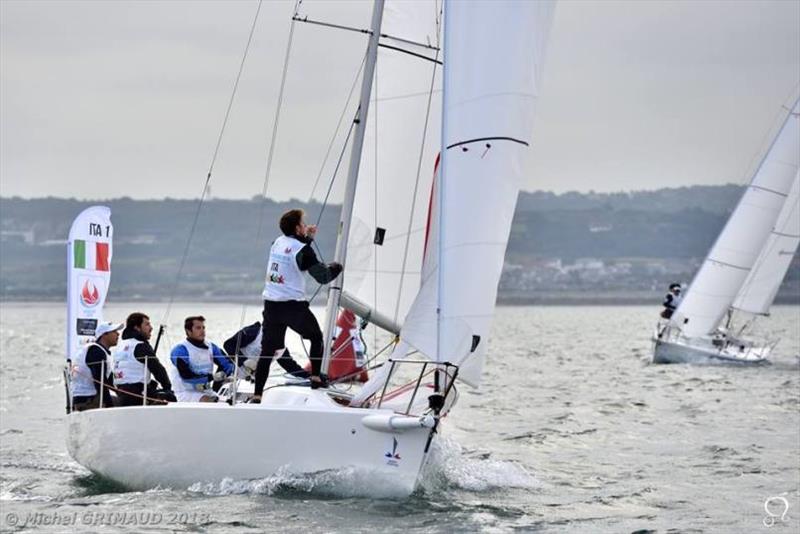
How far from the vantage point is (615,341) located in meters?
53.8

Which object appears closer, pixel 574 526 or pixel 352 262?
pixel 574 526

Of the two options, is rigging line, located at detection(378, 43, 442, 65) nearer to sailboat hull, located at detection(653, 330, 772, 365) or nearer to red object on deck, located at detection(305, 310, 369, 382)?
red object on deck, located at detection(305, 310, 369, 382)

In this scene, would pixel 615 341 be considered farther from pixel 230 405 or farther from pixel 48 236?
pixel 48 236

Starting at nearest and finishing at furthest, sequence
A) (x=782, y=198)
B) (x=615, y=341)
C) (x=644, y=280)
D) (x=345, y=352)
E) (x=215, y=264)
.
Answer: (x=345, y=352) < (x=782, y=198) < (x=615, y=341) < (x=215, y=264) < (x=644, y=280)

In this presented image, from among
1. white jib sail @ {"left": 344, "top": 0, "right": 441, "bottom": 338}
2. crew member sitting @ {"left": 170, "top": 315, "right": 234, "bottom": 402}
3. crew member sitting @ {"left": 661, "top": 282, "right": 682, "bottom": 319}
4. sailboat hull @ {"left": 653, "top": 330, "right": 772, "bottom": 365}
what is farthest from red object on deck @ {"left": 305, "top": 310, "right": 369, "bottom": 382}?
crew member sitting @ {"left": 661, "top": 282, "right": 682, "bottom": 319}

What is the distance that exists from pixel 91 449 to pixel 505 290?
534ft

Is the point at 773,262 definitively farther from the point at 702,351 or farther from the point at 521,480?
the point at 521,480

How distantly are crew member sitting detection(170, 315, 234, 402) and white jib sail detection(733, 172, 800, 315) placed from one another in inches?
954

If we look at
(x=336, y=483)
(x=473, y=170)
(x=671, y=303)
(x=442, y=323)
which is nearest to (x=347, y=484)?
(x=336, y=483)

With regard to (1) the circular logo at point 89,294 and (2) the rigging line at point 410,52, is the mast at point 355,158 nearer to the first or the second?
(2) the rigging line at point 410,52

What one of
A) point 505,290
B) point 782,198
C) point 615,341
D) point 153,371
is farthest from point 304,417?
point 505,290

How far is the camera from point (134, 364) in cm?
1259

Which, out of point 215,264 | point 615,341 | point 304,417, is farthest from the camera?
point 215,264

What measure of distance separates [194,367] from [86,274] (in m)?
3.19
